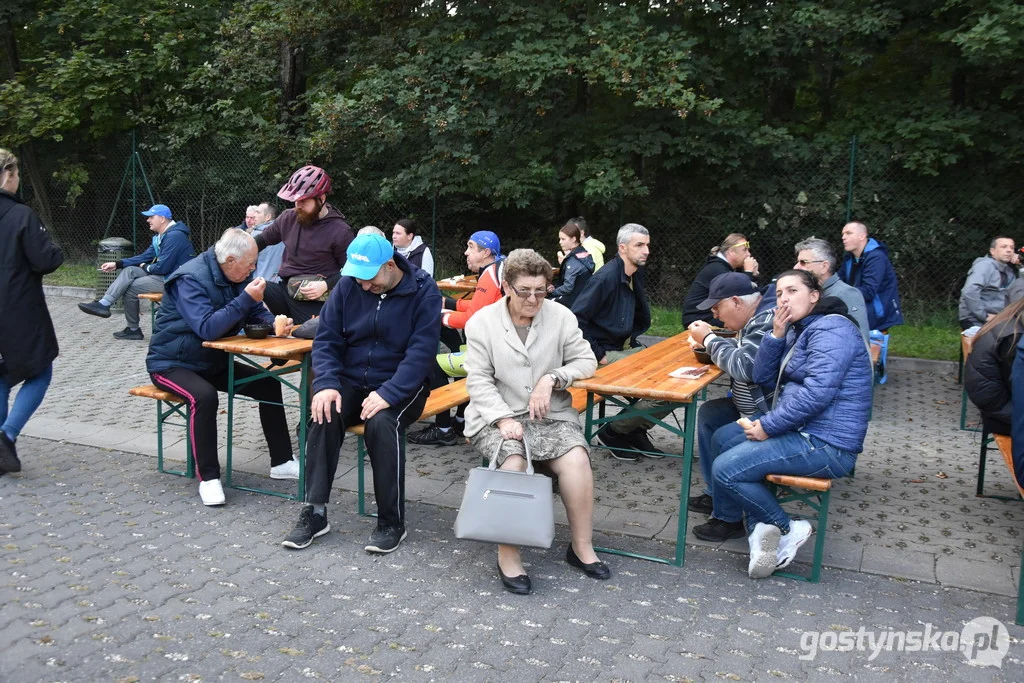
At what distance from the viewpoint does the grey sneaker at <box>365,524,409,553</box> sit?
15.3 ft

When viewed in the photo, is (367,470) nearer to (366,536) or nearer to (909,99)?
(366,536)

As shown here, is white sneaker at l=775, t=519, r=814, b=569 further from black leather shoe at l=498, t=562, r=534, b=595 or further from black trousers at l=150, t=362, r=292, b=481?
black trousers at l=150, t=362, r=292, b=481

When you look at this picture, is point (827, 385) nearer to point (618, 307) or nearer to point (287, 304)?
point (618, 307)

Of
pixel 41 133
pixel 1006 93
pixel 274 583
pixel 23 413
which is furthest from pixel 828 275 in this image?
pixel 41 133

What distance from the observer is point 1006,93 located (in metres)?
12.1

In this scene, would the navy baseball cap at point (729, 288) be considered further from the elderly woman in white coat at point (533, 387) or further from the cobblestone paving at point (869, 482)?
the cobblestone paving at point (869, 482)

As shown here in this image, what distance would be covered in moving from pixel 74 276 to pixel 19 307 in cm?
1194

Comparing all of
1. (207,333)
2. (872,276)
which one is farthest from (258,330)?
(872,276)

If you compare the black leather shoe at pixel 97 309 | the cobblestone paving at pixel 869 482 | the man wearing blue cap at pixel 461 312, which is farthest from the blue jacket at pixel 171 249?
the man wearing blue cap at pixel 461 312

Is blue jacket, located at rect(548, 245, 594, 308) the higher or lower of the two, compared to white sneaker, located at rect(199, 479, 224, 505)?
higher

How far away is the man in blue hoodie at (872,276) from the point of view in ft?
28.5

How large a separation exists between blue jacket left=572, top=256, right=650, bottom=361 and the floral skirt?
1844 millimetres

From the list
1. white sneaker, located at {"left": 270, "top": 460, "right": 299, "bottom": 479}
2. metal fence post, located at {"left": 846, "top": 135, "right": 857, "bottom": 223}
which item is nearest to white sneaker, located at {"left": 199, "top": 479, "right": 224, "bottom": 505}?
white sneaker, located at {"left": 270, "top": 460, "right": 299, "bottom": 479}

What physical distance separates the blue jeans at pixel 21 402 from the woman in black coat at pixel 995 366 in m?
5.26
